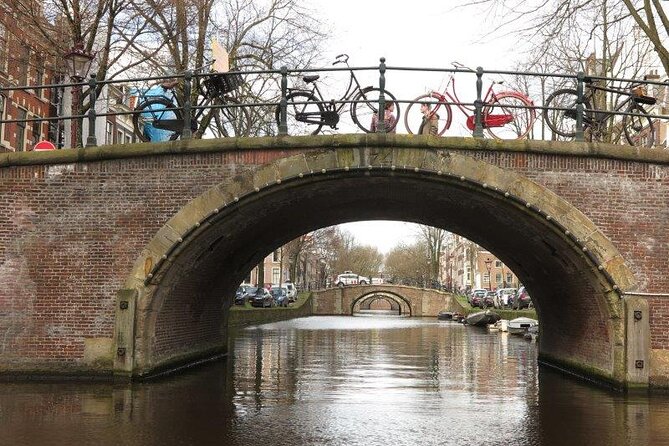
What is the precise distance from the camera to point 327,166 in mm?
12141

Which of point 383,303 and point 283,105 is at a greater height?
point 283,105

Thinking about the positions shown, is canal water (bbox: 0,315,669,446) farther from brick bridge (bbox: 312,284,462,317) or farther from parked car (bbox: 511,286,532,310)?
brick bridge (bbox: 312,284,462,317)

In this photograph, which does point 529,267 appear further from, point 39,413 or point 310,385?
point 39,413

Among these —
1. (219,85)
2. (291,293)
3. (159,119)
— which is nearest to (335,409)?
(159,119)

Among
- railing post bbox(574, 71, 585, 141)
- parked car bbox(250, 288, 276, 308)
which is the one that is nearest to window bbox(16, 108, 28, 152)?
parked car bbox(250, 288, 276, 308)

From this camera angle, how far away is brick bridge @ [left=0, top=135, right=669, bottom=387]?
39.7 feet

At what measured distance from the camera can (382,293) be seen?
221ft

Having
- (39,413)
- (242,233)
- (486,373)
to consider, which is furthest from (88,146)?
(486,373)

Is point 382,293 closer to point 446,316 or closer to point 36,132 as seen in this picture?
point 446,316

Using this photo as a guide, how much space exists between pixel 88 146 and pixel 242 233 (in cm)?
331

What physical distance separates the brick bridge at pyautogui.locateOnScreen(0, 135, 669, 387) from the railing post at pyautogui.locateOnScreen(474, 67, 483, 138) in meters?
0.27

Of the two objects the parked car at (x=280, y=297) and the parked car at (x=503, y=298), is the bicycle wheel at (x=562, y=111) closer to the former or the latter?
the parked car at (x=503, y=298)

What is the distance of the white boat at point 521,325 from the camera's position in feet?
98.0

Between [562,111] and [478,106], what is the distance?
8046 mm
